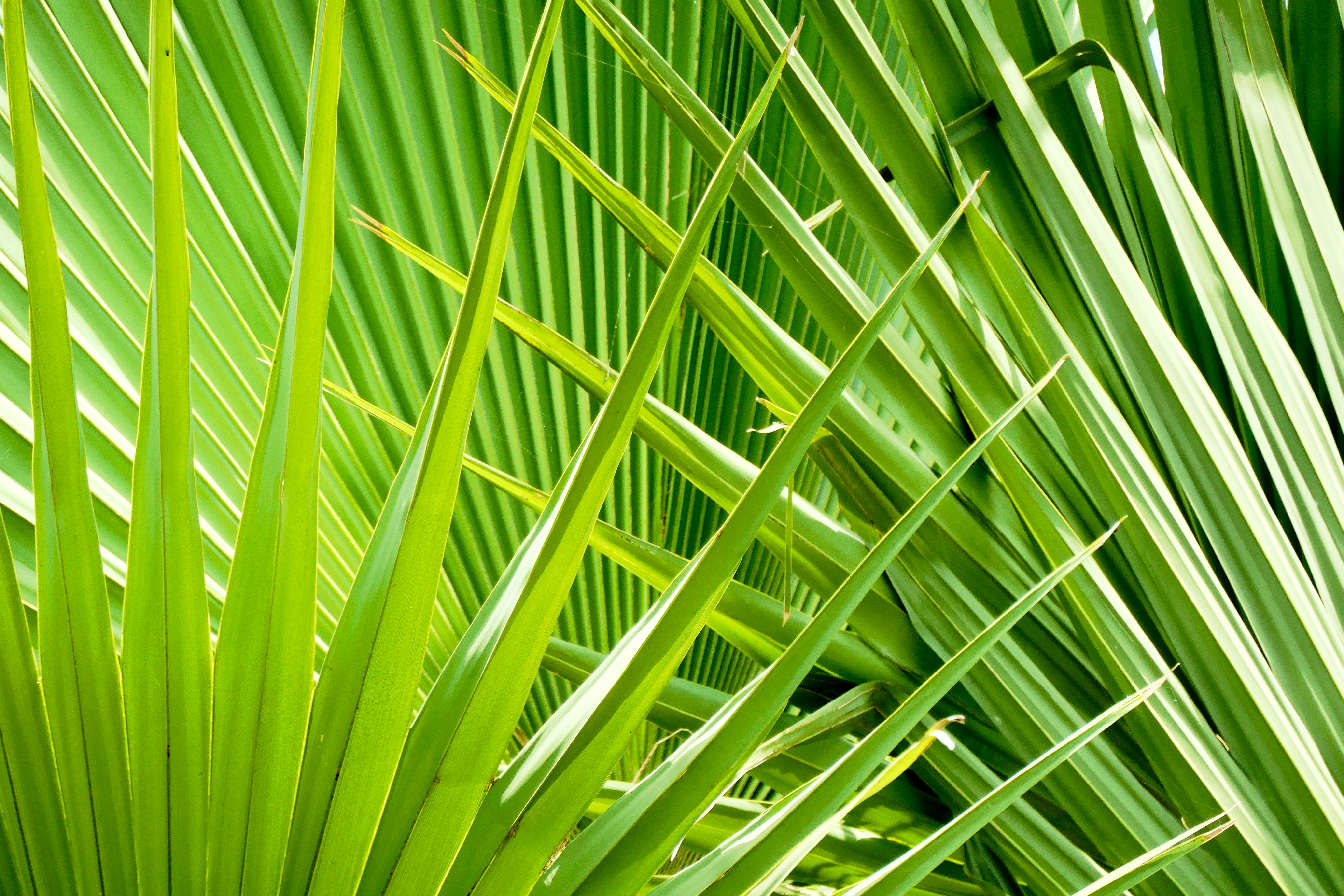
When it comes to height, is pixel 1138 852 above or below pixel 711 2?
below

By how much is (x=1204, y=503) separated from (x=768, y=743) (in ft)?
1.06

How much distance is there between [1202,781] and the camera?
47cm

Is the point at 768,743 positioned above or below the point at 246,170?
below

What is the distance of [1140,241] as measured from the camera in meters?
0.60

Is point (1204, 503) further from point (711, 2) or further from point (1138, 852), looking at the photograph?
point (711, 2)

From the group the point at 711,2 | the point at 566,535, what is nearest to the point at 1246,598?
the point at 566,535

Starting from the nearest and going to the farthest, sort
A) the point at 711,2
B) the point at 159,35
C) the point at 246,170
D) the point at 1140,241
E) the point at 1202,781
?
the point at 159,35, the point at 1202,781, the point at 1140,241, the point at 246,170, the point at 711,2

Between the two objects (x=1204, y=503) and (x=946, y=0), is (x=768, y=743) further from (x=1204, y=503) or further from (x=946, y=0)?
(x=946, y=0)

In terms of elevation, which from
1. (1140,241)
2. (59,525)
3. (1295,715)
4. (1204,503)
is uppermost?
(1140,241)

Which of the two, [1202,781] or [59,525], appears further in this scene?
[1202,781]

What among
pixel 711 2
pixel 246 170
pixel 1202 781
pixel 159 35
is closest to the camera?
pixel 159 35

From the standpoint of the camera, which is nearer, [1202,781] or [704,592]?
[704,592]

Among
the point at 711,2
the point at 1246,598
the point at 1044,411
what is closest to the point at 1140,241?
the point at 1044,411

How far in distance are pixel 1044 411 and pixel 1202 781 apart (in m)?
0.24
